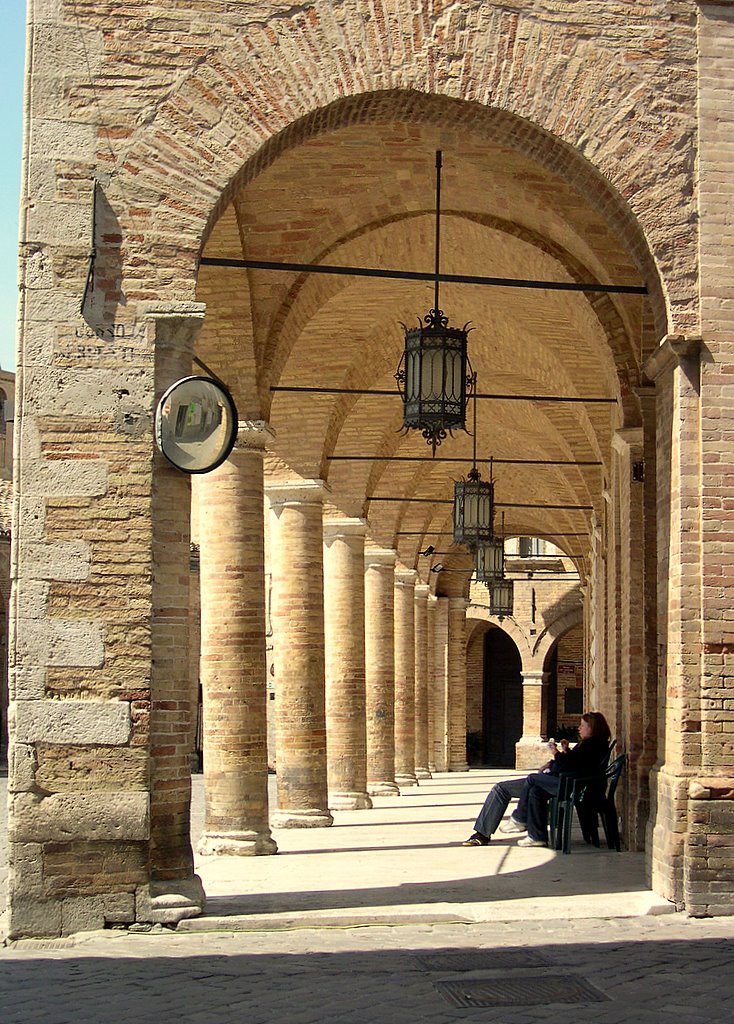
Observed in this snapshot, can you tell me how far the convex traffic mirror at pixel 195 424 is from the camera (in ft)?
26.6

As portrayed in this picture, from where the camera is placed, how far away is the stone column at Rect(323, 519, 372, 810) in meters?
19.0

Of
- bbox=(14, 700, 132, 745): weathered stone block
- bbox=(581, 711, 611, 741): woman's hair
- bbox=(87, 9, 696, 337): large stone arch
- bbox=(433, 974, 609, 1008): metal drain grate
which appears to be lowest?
bbox=(433, 974, 609, 1008): metal drain grate

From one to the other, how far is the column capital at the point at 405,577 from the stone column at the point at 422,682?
193 cm

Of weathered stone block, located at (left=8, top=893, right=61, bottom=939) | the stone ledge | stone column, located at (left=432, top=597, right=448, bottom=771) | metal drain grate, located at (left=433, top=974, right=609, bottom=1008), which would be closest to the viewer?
metal drain grate, located at (left=433, top=974, right=609, bottom=1008)

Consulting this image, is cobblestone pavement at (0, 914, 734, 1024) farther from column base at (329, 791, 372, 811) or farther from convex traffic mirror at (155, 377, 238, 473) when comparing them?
column base at (329, 791, 372, 811)

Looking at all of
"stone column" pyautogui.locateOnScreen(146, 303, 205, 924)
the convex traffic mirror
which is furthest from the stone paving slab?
the convex traffic mirror

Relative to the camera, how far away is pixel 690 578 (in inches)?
335

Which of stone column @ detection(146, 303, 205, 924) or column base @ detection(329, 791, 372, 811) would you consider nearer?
stone column @ detection(146, 303, 205, 924)

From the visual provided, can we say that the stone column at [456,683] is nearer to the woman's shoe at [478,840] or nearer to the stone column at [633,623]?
the woman's shoe at [478,840]

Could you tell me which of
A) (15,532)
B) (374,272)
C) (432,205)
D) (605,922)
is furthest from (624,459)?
(15,532)

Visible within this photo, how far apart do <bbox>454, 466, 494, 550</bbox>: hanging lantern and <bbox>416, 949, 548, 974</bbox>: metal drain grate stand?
9714 mm

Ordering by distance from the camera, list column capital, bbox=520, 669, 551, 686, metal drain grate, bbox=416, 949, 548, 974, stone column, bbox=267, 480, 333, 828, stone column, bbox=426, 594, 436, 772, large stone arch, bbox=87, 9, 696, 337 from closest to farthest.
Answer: metal drain grate, bbox=416, 949, 548, 974
large stone arch, bbox=87, 9, 696, 337
stone column, bbox=267, 480, 333, 828
stone column, bbox=426, 594, 436, 772
column capital, bbox=520, 669, 551, 686

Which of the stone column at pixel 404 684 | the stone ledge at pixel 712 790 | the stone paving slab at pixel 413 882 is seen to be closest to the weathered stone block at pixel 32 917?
the stone paving slab at pixel 413 882

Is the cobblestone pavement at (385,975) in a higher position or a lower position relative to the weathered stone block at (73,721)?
lower
